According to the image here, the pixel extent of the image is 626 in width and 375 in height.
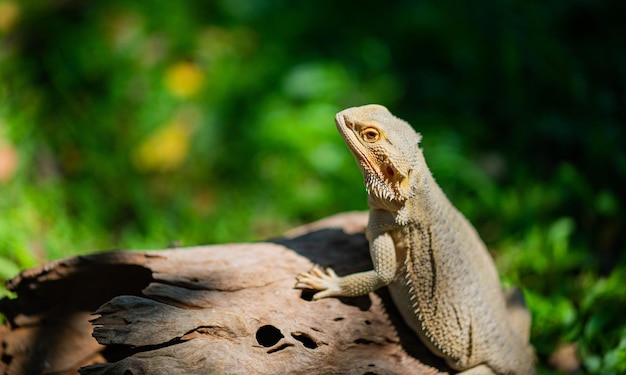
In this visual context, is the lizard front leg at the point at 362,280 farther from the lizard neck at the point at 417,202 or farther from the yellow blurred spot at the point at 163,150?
the yellow blurred spot at the point at 163,150

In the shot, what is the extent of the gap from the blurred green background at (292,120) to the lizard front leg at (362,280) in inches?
60.4

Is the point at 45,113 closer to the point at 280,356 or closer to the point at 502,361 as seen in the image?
the point at 280,356

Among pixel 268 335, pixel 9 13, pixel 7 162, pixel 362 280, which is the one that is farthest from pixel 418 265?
pixel 9 13

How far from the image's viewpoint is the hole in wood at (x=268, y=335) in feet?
10.2

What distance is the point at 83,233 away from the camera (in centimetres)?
483

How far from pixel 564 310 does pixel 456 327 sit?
1278mm

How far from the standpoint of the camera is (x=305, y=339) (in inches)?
123

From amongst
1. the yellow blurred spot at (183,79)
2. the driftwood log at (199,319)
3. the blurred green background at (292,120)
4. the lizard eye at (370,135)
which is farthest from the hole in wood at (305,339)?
the yellow blurred spot at (183,79)

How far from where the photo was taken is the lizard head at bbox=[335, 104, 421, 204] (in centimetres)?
320

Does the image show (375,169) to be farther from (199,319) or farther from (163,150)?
(163,150)

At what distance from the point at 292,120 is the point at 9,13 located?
9.46ft

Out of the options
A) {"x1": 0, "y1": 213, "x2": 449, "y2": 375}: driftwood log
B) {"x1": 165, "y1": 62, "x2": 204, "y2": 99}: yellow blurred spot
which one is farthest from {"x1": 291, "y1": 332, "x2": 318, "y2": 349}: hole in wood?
{"x1": 165, "y1": 62, "x2": 204, "y2": 99}: yellow blurred spot

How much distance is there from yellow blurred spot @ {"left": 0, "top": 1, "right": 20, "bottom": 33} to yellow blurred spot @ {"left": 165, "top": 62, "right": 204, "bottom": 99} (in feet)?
5.01

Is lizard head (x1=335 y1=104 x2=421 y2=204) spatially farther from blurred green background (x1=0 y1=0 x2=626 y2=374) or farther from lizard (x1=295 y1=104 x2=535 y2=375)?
blurred green background (x1=0 y1=0 x2=626 y2=374)
